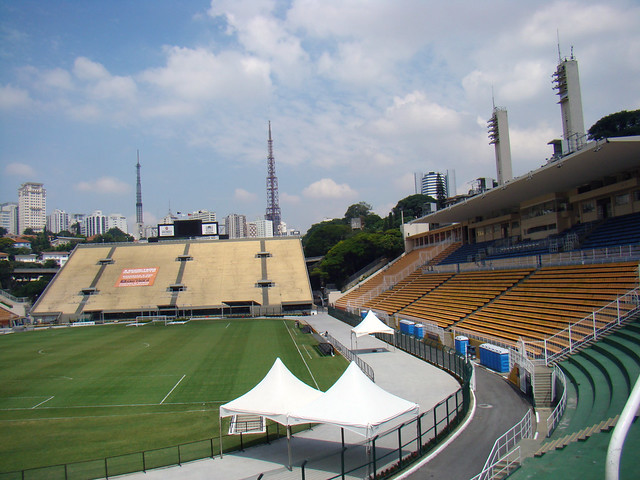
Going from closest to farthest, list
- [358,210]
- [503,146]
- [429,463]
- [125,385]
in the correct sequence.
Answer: [429,463]
[125,385]
[503,146]
[358,210]

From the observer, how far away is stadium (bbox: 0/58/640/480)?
421 inches

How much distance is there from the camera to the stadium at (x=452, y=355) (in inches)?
421

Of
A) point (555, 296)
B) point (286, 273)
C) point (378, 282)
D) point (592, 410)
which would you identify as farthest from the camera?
point (286, 273)

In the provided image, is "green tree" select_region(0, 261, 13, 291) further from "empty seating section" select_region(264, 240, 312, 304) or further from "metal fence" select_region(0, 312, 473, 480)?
"metal fence" select_region(0, 312, 473, 480)

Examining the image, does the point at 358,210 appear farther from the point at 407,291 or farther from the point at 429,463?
the point at 429,463

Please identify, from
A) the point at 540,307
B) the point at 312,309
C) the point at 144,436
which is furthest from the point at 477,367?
the point at 312,309

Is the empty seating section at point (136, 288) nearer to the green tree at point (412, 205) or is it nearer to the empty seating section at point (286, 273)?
the empty seating section at point (286, 273)

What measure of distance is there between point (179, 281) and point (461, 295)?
41.6 meters

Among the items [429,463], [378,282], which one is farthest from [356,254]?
[429,463]

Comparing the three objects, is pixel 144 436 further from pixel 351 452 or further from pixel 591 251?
pixel 591 251

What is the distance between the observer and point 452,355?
21.5 m

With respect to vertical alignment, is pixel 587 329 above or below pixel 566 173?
below

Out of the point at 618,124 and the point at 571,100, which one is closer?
the point at 571,100

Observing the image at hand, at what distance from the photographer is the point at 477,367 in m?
20.6
